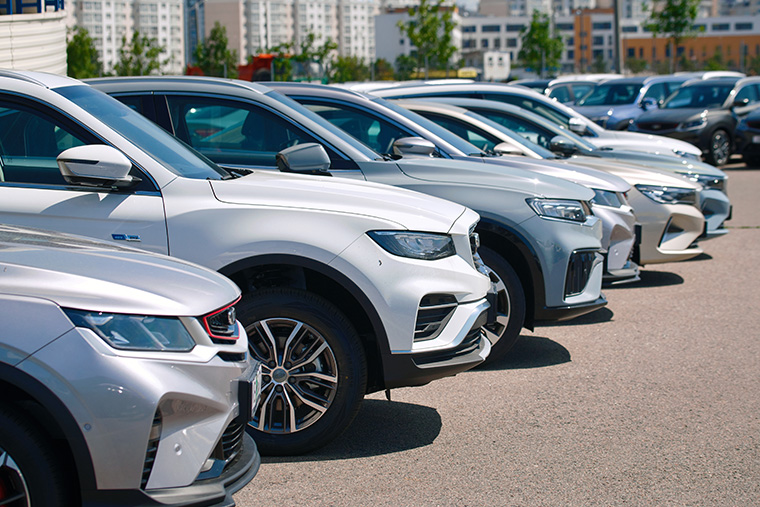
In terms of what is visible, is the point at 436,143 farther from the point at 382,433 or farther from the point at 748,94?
the point at 748,94

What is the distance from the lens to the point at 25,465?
104 inches

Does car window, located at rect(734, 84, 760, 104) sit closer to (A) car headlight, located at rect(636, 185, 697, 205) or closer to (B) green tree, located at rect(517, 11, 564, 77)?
(A) car headlight, located at rect(636, 185, 697, 205)

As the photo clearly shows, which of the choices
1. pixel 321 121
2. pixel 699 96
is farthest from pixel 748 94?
pixel 321 121

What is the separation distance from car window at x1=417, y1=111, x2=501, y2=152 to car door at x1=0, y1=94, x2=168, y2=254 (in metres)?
4.60

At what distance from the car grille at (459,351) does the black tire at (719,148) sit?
16531 mm

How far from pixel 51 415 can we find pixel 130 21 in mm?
152805

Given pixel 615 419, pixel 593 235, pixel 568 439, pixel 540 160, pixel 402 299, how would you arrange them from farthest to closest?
pixel 540 160 → pixel 593 235 → pixel 615 419 → pixel 568 439 → pixel 402 299

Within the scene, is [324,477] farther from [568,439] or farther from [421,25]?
[421,25]

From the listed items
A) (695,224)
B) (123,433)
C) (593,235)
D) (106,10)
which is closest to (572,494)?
(123,433)

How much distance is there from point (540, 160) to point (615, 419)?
134 inches

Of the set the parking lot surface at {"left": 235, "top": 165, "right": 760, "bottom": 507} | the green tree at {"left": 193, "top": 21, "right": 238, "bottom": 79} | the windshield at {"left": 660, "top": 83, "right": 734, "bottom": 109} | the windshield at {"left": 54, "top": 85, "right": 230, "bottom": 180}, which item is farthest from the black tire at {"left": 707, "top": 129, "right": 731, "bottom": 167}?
the green tree at {"left": 193, "top": 21, "right": 238, "bottom": 79}

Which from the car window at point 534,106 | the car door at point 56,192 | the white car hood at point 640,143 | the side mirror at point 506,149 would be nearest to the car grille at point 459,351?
the car door at point 56,192

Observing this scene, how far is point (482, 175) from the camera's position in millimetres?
5918

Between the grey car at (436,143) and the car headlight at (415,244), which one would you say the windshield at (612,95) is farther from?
the car headlight at (415,244)
